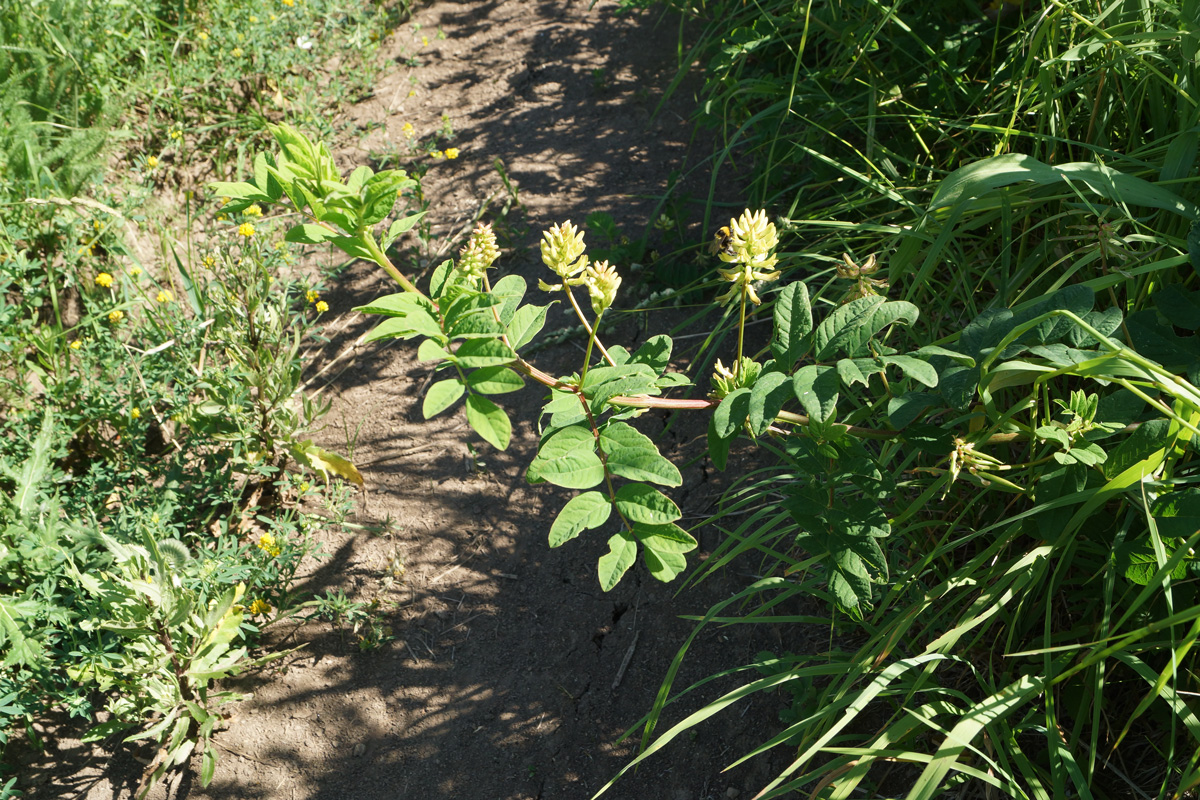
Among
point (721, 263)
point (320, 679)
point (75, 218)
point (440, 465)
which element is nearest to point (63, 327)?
point (75, 218)

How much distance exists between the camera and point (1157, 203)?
1.44 m

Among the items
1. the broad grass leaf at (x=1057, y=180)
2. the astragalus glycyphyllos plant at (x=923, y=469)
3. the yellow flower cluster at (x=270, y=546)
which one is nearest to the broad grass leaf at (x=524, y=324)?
the astragalus glycyphyllos plant at (x=923, y=469)

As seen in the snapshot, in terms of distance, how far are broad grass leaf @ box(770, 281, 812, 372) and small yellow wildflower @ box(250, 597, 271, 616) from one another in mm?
1691

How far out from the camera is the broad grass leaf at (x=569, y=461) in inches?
43.6

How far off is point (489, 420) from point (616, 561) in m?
0.29

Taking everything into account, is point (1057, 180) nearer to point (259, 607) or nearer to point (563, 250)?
point (563, 250)

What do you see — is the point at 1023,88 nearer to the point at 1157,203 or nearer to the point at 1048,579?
the point at 1157,203

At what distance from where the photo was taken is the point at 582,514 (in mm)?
1164

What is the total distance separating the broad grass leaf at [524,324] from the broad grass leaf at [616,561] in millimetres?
354

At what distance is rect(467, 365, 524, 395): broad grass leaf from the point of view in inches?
45.8

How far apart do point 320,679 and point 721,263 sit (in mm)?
1896

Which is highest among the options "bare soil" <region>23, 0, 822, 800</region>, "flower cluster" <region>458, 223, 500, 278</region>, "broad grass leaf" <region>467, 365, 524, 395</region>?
"flower cluster" <region>458, 223, 500, 278</region>

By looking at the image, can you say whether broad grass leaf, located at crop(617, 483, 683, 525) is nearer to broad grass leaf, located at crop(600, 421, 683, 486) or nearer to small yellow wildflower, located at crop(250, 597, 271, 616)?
broad grass leaf, located at crop(600, 421, 683, 486)

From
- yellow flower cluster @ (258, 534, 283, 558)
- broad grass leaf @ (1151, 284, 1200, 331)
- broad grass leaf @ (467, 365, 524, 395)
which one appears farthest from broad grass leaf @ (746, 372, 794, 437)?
yellow flower cluster @ (258, 534, 283, 558)
